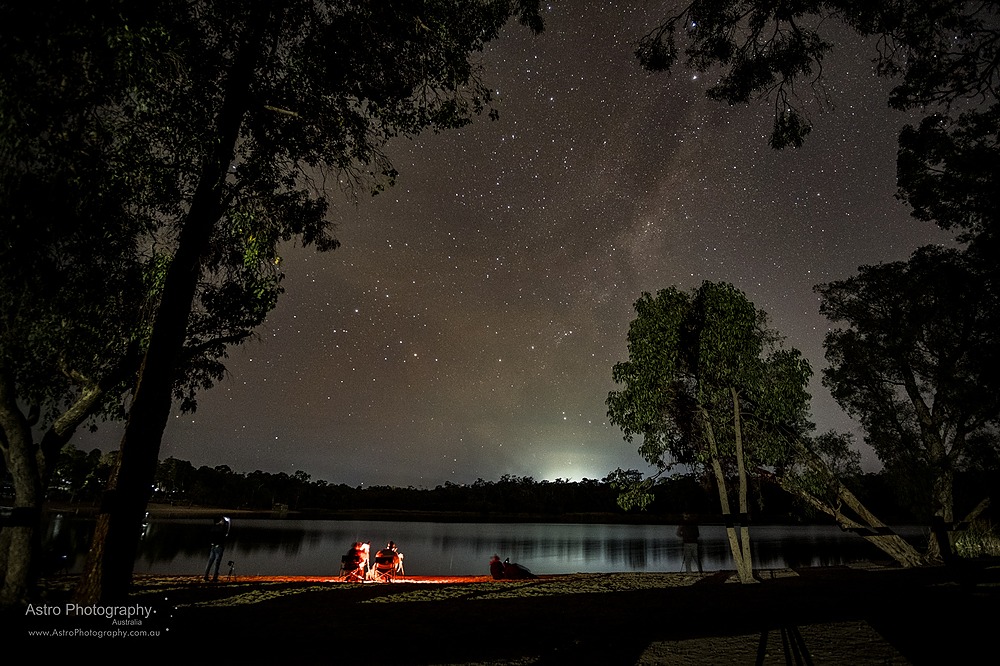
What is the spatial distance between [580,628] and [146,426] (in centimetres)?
676

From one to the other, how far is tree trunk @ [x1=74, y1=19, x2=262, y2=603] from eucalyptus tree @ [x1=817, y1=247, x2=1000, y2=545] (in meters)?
22.6

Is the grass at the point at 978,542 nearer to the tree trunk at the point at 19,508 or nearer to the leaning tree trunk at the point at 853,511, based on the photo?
the leaning tree trunk at the point at 853,511

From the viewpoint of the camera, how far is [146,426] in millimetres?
7008

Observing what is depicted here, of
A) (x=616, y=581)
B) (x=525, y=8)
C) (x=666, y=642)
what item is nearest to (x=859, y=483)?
(x=616, y=581)

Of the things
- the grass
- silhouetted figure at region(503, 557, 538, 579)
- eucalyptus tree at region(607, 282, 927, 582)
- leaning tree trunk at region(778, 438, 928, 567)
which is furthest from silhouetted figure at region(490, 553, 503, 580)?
the grass

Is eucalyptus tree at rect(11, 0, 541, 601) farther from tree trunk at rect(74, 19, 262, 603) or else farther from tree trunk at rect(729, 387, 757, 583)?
tree trunk at rect(729, 387, 757, 583)

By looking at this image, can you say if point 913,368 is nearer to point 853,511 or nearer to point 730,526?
point 853,511

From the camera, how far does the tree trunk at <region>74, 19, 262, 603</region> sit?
674 centimetres

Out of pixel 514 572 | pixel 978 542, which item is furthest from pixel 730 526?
pixel 978 542

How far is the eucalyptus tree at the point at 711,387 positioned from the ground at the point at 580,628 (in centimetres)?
535

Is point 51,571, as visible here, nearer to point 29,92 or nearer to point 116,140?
Answer: point 116,140

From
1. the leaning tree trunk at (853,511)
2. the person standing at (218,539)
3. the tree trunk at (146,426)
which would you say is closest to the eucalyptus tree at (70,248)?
the tree trunk at (146,426)

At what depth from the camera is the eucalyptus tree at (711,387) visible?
15.3 metres

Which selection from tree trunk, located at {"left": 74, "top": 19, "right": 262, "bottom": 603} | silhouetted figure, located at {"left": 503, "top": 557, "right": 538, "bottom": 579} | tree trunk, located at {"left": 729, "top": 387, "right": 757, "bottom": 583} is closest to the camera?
tree trunk, located at {"left": 74, "top": 19, "right": 262, "bottom": 603}
